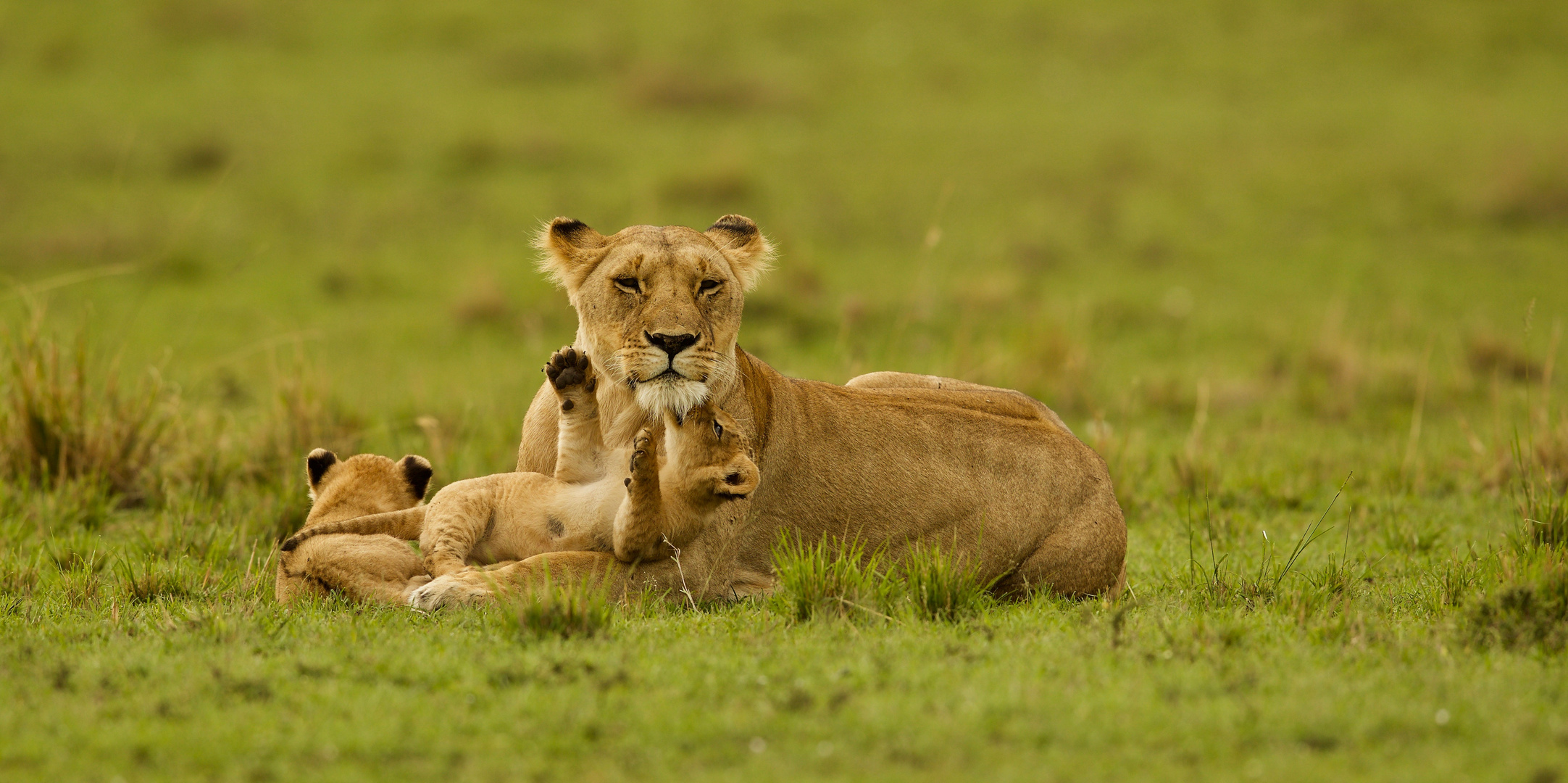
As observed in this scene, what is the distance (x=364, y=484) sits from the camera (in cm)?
596

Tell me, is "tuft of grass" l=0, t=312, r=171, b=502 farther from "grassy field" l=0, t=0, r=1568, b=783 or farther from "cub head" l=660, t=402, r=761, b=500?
"cub head" l=660, t=402, r=761, b=500

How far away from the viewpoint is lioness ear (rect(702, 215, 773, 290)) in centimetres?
588

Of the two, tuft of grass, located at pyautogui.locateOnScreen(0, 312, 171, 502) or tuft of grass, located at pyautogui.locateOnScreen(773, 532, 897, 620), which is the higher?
tuft of grass, located at pyautogui.locateOnScreen(0, 312, 171, 502)

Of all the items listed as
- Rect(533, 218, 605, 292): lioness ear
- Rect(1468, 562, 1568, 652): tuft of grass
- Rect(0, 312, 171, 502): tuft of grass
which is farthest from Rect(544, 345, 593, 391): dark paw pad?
Rect(1468, 562, 1568, 652): tuft of grass

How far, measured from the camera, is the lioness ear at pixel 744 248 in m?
5.88

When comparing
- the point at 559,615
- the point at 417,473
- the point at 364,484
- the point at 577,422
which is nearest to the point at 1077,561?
the point at 577,422

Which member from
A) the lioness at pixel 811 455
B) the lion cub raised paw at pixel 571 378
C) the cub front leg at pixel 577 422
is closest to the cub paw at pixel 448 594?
the lioness at pixel 811 455

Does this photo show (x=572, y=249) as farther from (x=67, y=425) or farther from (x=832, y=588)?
(x=67, y=425)

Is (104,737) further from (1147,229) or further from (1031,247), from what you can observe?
(1147,229)

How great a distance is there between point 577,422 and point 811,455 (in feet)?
3.00

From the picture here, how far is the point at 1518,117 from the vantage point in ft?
74.4

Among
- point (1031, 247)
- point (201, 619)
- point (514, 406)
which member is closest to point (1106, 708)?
point (201, 619)

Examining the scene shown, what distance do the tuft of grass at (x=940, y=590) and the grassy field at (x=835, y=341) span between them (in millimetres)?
68

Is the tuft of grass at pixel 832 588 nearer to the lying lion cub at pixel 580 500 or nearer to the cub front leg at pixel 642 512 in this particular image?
the lying lion cub at pixel 580 500
